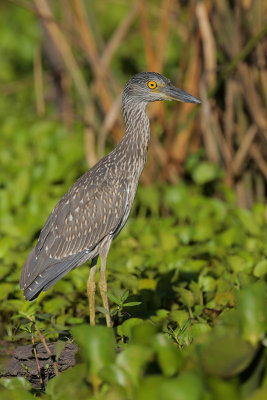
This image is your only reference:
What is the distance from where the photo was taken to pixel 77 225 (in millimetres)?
5305

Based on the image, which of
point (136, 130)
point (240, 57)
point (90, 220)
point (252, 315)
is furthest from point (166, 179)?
point (252, 315)

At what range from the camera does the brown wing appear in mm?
5191

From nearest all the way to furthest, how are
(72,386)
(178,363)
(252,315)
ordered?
(252,315) < (178,363) < (72,386)

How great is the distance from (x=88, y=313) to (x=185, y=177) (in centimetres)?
284

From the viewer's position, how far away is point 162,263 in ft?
20.6

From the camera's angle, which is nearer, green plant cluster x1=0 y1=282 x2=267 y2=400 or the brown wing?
green plant cluster x1=0 y1=282 x2=267 y2=400

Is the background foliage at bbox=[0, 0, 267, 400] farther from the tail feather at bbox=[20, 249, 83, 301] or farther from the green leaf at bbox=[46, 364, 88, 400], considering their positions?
the tail feather at bbox=[20, 249, 83, 301]

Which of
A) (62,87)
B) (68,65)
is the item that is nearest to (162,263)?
(68,65)

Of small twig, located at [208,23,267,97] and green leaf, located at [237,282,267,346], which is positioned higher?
small twig, located at [208,23,267,97]

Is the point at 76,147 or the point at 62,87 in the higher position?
the point at 62,87

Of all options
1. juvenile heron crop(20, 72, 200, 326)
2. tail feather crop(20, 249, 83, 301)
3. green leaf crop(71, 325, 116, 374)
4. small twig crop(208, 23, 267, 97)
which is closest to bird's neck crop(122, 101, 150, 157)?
juvenile heron crop(20, 72, 200, 326)

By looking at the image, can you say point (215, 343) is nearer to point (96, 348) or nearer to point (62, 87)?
point (96, 348)

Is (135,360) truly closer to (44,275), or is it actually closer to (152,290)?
(44,275)

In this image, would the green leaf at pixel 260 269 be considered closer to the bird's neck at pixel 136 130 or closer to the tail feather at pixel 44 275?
the bird's neck at pixel 136 130
